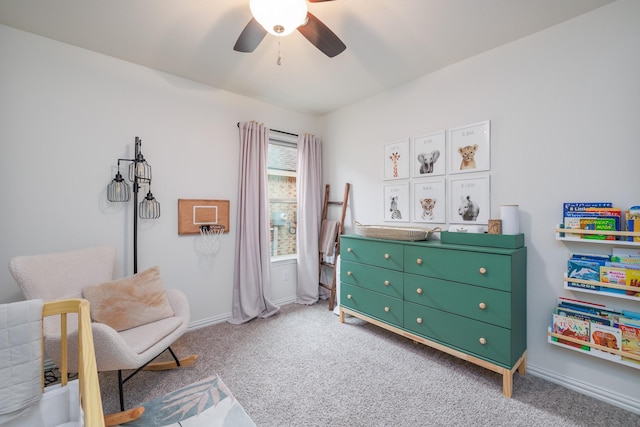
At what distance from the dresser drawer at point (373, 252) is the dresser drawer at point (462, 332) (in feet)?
1.24

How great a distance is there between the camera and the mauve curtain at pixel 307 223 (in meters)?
3.53

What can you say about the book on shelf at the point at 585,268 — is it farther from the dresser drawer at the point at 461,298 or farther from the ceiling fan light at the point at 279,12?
the ceiling fan light at the point at 279,12

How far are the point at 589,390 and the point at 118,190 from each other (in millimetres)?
3814

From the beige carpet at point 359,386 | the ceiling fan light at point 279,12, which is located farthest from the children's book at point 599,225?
the ceiling fan light at point 279,12

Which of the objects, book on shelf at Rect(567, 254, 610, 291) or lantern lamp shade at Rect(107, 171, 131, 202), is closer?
book on shelf at Rect(567, 254, 610, 291)

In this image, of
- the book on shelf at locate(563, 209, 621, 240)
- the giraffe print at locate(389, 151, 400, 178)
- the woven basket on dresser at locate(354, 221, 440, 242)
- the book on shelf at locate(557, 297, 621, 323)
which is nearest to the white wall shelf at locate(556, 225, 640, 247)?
the book on shelf at locate(563, 209, 621, 240)

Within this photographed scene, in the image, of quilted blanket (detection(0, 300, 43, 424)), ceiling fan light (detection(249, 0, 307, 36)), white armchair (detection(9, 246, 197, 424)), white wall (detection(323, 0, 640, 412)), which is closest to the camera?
quilted blanket (detection(0, 300, 43, 424))

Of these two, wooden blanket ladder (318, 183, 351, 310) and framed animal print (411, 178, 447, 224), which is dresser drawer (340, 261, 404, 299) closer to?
wooden blanket ladder (318, 183, 351, 310)

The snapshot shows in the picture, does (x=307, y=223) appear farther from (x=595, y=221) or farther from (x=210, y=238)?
(x=595, y=221)

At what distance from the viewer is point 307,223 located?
355cm

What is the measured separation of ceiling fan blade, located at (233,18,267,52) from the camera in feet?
5.37

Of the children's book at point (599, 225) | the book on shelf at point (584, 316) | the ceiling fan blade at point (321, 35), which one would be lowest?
the book on shelf at point (584, 316)

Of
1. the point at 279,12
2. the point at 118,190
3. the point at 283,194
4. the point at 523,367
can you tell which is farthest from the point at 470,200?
the point at 118,190

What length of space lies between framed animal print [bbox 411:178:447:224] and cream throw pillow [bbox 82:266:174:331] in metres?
2.36
